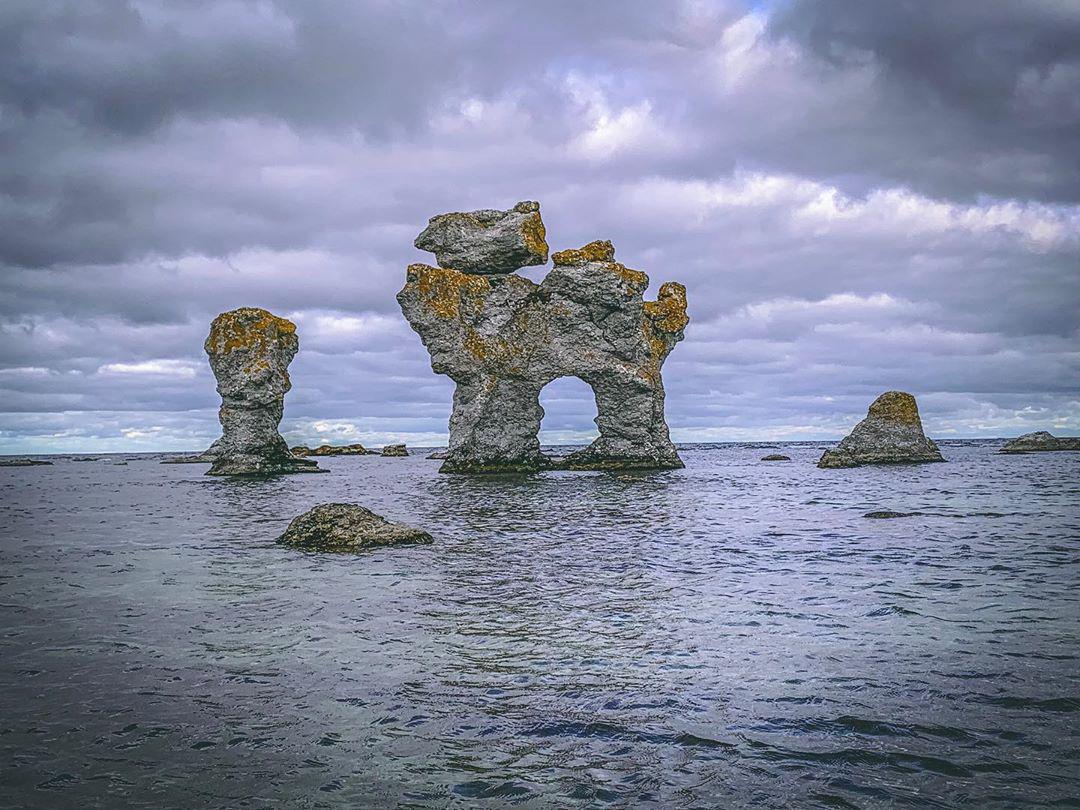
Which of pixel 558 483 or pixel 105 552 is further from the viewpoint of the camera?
pixel 558 483

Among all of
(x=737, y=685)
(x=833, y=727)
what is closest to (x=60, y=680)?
(x=737, y=685)

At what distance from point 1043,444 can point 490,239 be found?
77.5m

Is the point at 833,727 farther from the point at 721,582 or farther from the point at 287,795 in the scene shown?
the point at 721,582

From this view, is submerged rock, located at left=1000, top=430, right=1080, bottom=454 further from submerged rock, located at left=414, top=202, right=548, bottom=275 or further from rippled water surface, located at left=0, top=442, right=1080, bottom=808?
rippled water surface, located at left=0, top=442, right=1080, bottom=808

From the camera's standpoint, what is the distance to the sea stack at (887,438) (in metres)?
56.6

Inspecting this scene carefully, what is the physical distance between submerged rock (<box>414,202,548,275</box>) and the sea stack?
3043cm

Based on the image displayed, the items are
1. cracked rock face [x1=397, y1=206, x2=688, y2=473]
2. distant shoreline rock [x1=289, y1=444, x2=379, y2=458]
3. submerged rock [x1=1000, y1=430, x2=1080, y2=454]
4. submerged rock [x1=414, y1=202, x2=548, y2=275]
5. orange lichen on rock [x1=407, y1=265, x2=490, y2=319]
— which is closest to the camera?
orange lichen on rock [x1=407, y1=265, x2=490, y2=319]

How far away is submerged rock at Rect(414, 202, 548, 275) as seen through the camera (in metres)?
51.7

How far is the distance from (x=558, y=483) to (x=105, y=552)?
26.3 m

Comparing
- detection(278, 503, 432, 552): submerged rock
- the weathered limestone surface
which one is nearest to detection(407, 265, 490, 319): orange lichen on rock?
the weathered limestone surface

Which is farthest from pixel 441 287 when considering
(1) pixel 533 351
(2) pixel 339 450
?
(2) pixel 339 450

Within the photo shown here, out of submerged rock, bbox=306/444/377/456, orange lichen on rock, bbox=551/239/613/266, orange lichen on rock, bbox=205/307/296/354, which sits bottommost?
submerged rock, bbox=306/444/377/456

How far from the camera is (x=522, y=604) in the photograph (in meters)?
11.2

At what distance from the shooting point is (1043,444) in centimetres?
8775
